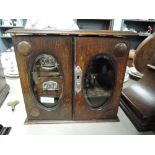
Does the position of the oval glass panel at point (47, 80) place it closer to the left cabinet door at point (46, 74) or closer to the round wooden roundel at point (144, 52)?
the left cabinet door at point (46, 74)

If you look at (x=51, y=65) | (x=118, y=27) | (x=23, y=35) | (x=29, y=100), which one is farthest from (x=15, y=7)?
(x=118, y=27)

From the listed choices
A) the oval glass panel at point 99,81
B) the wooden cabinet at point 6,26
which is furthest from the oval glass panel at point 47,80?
the wooden cabinet at point 6,26

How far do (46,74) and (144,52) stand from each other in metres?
0.35

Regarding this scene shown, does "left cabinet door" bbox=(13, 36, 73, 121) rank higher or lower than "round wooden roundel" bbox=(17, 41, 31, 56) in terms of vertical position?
lower

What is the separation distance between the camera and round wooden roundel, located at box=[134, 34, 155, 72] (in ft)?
1.62

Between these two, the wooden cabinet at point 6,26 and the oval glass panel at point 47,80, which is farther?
the wooden cabinet at point 6,26

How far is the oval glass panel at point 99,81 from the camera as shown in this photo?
0.57 meters

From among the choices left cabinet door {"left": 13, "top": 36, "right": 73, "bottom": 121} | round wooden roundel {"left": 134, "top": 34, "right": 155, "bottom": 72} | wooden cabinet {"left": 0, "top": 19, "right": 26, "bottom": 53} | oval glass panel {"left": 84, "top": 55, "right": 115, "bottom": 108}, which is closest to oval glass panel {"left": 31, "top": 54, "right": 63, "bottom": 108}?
left cabinet door {"left": 13, "top": 36, "right": 73, "bottom": 121}

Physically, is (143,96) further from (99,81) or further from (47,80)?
(47,80)

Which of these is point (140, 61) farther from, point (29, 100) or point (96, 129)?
point (29, 100)

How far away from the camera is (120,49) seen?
54 centimetres

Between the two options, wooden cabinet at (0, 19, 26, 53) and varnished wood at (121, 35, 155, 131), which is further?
wooden cabinet at (0, 19, 26, 53)

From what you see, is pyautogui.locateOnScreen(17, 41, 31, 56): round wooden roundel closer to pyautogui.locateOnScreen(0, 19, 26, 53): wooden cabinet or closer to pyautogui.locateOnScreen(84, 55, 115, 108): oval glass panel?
pyautogui.locateOnScreen(84, 55, 115, 108): oval glass panel

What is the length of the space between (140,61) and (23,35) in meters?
0.39
